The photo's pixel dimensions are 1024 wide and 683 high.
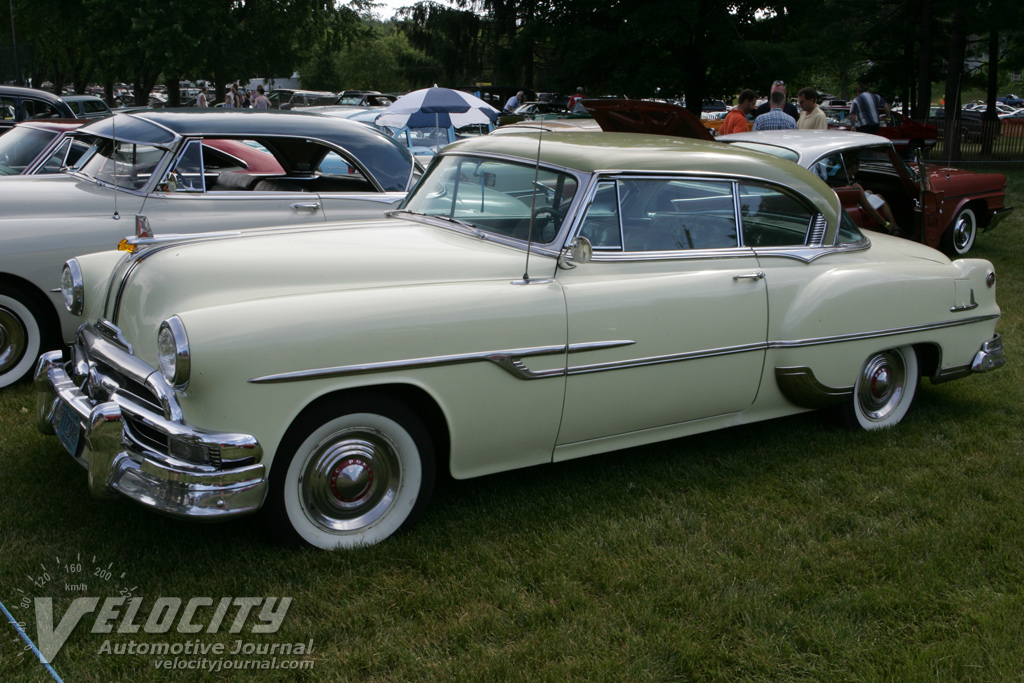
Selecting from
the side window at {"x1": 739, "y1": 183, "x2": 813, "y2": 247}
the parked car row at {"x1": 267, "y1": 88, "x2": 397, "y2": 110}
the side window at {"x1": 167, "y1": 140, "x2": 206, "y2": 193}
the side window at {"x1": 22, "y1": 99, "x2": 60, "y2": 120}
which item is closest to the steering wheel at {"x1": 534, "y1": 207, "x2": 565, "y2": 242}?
the side window at {"x1": 739, "y1": 183, "x2": 813, "y2": 247}

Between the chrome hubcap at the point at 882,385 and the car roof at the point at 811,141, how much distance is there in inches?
122

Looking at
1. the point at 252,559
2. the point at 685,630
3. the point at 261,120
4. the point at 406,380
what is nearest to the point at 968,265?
the point at 685,630

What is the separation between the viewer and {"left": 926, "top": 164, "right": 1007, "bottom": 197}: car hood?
30.6 feet

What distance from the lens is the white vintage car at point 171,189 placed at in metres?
5.02

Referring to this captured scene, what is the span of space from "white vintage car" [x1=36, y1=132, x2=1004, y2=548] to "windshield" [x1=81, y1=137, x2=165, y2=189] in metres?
2.02

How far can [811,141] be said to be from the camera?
7727mm

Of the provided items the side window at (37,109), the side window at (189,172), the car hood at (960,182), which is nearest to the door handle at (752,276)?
the side window at (189,172)

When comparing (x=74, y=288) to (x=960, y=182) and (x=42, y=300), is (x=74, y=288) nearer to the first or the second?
(x=42, y=300)

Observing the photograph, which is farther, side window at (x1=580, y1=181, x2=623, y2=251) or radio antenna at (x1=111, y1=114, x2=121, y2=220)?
radio antenna at (x1=111, y1=114, x2=121, y2=220)

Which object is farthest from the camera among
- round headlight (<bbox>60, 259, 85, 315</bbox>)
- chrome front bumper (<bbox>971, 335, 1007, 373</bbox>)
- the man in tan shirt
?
the man in tan shirt

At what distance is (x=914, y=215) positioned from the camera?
8.74m

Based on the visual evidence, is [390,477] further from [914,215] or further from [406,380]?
[914,215]

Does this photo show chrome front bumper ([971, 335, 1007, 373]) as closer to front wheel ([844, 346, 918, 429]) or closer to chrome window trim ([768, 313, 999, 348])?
chrome window trim ([768, 313, 999, 348])

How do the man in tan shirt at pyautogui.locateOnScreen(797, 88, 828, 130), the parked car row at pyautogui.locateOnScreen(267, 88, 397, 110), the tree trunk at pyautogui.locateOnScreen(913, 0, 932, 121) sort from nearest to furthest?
the man in tan shirt at pyautogui.locateOnScreen(797, 88, 828, 130)
the tree trunk at pyautogui.locateOnScreen(913, 0, 932, 121)
the parked car row at pyautogui.locateOnScreen(267, 88, 397, 110)
